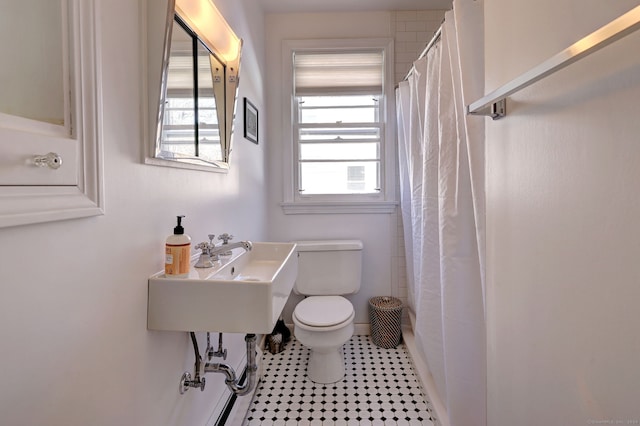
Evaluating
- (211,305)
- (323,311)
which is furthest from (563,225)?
(323,311)

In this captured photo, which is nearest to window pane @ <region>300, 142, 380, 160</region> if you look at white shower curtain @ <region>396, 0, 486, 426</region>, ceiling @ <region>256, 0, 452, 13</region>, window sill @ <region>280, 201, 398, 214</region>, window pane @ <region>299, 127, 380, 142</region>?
window pane @ <region>299, 127, 380, 142</region>

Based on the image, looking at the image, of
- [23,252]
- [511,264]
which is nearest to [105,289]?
[23,252]

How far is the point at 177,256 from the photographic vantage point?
36.8 inches

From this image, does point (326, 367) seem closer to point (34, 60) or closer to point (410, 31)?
point (34, 60)

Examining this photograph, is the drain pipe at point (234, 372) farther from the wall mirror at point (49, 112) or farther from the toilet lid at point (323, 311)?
the wall mirror at point (49, 112)

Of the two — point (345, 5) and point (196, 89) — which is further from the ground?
point (345, 5)

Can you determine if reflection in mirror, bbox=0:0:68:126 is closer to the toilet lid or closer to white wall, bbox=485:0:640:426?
white wall, bbox=485:0:640:426

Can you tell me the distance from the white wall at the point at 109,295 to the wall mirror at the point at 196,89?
67 millimetres

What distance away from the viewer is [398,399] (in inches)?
67.3

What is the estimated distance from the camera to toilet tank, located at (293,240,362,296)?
87.7 inches

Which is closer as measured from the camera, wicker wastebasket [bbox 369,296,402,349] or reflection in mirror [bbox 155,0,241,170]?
reflection in mirror [bbox 155,0,241,170]

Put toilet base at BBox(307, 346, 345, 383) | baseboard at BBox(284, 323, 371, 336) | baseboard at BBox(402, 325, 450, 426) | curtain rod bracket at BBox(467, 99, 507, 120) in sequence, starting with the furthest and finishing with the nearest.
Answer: baseboard at BBox(284, 323, 371, 336), toilet base at BBox(307, 346, 345, 383), baseboard at BBox(402, 325, 450, 426), curtain rod bracket at BBox(467, 99, 507, 120)

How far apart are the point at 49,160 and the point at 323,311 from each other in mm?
1581

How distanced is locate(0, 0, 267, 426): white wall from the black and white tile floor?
59 cm
